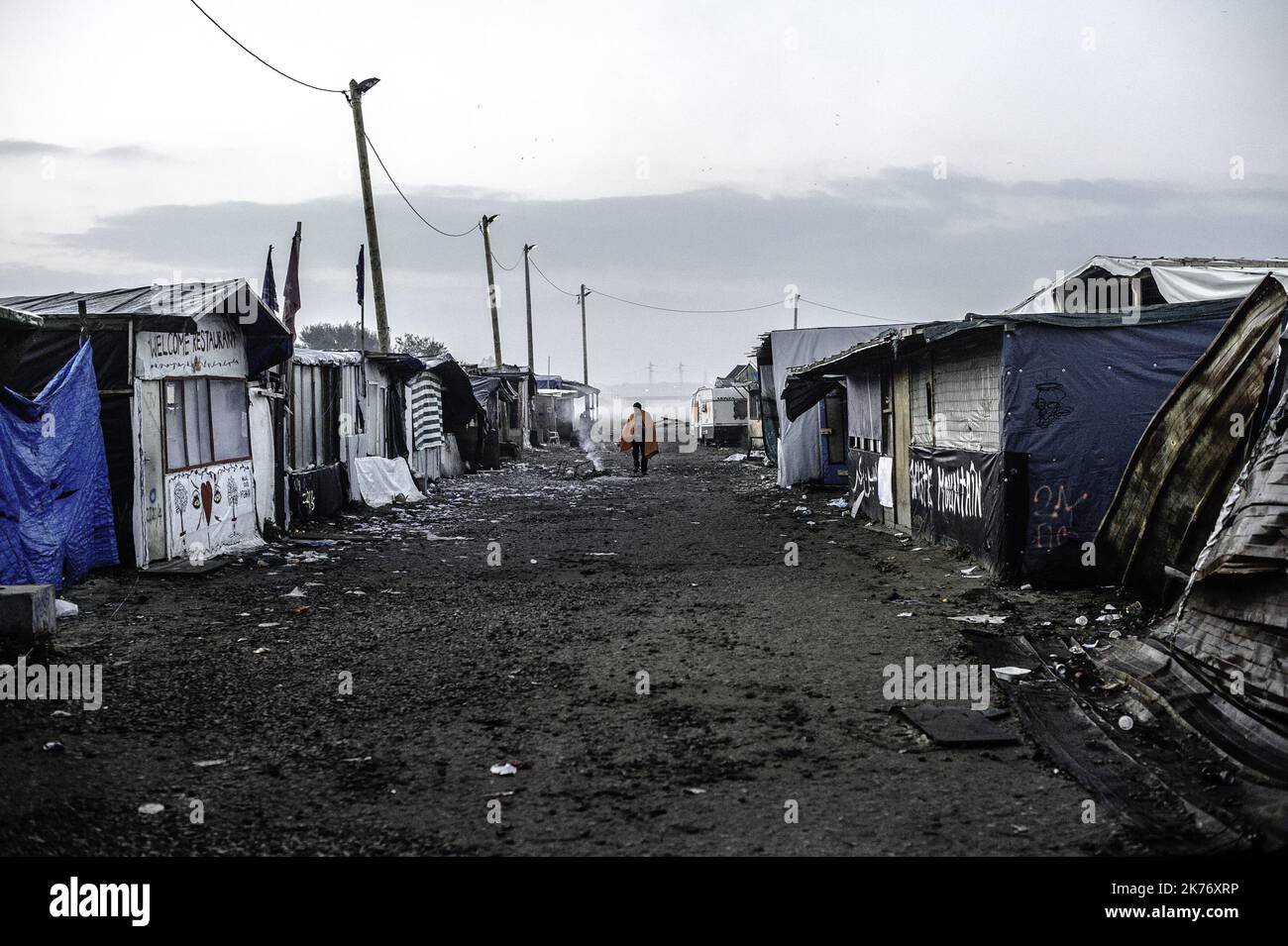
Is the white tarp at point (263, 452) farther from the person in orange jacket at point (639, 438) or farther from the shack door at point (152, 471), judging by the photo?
the person in orange jacket at point (639, 438)

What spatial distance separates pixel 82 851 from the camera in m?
3.67

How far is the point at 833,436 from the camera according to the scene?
20.7 m

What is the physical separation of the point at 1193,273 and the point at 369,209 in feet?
49.5

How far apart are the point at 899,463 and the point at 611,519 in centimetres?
465

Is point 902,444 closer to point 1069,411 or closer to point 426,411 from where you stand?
point 1069,411

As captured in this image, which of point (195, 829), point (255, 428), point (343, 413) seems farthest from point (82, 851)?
point (343, 413)

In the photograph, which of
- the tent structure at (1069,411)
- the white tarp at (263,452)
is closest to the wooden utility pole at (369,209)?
the white tarp at (263,452)

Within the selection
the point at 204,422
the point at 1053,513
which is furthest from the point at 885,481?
the point at 204,422

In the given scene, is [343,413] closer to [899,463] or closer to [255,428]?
[255,428]

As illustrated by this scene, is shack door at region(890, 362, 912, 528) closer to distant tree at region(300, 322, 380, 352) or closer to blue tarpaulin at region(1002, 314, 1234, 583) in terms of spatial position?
blue tarpaulin at region(1002, 314, 1234, 583)

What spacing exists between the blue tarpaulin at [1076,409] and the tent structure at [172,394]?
27.5ft

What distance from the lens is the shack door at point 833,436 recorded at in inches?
817

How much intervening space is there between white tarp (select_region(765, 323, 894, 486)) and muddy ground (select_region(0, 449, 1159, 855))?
34.3 feet
